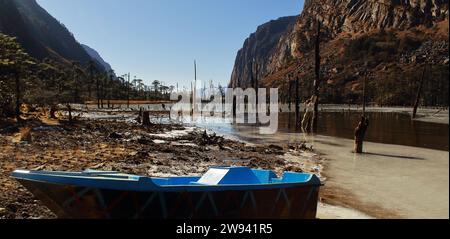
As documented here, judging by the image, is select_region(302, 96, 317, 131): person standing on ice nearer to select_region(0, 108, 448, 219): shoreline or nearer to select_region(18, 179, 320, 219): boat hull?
select_region(0, 108, 448, 219): shoreline

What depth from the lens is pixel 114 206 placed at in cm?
758

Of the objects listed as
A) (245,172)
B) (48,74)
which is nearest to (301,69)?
(48,74)

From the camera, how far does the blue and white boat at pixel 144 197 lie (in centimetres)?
749

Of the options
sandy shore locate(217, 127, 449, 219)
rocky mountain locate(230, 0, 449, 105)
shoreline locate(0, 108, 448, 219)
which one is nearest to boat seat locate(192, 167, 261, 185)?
shoreline locate(0, 108, 448, 219)

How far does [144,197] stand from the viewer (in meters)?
7.59

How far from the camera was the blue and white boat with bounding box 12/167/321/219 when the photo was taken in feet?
24.6

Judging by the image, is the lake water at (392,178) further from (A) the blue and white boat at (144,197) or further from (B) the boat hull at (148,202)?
(B) the boat hull at (148,202)

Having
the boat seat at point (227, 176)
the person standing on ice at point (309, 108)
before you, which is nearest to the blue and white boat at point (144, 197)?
the boat seat at point (227, 176)

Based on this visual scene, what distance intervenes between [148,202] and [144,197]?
0.40 ft

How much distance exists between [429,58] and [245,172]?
13147cm

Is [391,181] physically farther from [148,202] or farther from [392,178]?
[148,202]

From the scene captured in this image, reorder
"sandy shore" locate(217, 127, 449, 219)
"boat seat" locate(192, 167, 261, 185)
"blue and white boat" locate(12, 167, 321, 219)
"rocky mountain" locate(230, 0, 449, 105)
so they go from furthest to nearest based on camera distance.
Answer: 1. "rocky mountain" locate(230, 0, 449, 105)
2. "sandy shore" locate(217, 127, 449, 219)
3. "boat seat" locate(192, 167, 261, 185)
4. "blue and white boat" locate(12, 167, 321, 219)

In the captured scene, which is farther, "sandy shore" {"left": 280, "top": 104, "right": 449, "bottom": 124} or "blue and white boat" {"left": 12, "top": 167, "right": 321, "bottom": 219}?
"sandy shore" {"left": 280, "top": 104, "right": 449, "bottom": 124}

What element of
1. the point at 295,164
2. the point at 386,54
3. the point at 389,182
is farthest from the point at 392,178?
the point at 386,54
